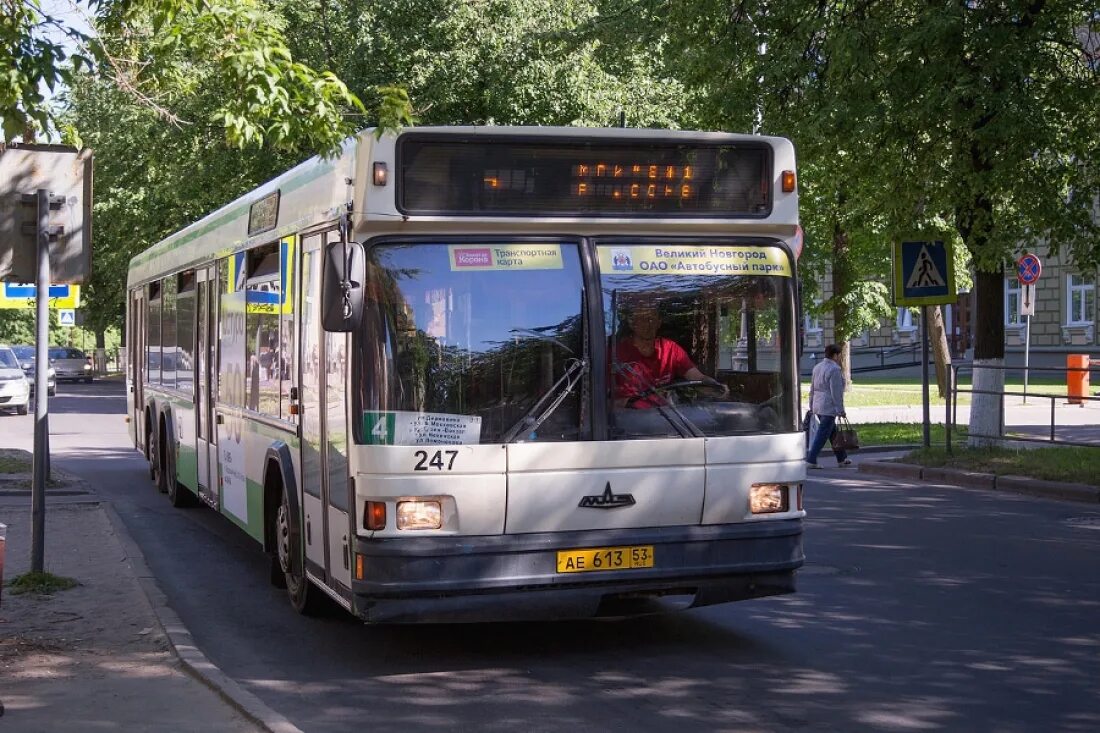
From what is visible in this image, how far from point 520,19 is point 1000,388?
15766 mm

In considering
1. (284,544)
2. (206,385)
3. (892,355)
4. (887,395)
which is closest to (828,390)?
(206,385)

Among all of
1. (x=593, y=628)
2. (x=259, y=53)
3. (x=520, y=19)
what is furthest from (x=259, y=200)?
(x=520, y=19)

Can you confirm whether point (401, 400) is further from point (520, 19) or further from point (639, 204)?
point (520, 19)

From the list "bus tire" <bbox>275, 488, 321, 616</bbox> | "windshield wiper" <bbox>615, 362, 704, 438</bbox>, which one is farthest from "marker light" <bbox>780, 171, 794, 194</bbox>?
"bus tire" <bbox>275, 488, 321, 616</bbox>

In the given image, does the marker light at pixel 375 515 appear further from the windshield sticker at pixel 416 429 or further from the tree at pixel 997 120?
the tree at pixel 997 120

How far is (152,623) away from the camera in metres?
8.51

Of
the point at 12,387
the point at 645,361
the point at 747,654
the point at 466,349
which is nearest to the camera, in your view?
the point at 466,349

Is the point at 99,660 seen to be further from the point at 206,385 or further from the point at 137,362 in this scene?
the point at 137,362

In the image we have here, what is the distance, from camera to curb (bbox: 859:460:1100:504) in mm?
15555

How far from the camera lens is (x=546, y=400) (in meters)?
7.32

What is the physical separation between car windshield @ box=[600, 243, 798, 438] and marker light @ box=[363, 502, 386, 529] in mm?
1238

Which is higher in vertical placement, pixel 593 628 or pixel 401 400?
pixel 401 400

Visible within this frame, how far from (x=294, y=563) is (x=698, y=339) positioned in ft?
9.94

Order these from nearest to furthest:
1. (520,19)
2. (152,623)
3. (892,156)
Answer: (152,623), (892,156), (520,19)
